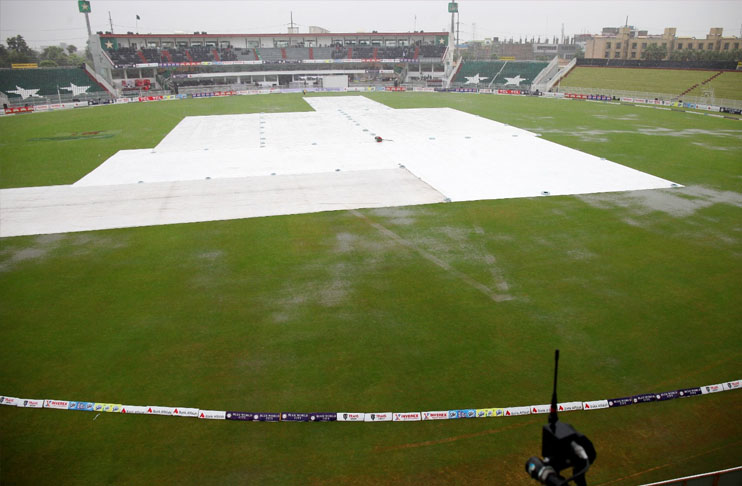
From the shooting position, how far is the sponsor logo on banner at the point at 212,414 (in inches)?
347

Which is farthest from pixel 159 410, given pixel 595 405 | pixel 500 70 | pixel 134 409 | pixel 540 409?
pixel 500 70

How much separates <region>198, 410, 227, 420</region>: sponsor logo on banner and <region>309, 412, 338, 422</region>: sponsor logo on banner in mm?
1543

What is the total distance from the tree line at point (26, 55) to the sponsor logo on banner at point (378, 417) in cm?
7722

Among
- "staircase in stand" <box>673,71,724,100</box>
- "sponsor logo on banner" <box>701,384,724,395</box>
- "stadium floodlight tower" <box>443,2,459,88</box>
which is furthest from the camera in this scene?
"stadium floodlight tower" <box>443,2,459,88</box>

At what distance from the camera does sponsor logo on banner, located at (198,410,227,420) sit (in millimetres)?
8820

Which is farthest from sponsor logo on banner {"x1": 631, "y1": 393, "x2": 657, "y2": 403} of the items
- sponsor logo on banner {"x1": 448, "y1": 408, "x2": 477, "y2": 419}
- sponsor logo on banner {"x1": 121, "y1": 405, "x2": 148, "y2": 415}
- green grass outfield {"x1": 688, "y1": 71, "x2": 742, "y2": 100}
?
green grass outfield {"x1": 688, "y1": 71, "x2": 742, "y2": 100}

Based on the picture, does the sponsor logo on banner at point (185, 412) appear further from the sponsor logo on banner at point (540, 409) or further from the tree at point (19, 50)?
the tree at point (19, 50)

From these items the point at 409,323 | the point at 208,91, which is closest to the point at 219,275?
the point at 409,323

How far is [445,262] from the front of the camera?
15195 millimetres

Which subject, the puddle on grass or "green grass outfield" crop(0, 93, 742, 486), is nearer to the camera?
"green grass outfield" crop(0, 93, 742, 486)

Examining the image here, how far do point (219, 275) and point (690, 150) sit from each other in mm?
29362

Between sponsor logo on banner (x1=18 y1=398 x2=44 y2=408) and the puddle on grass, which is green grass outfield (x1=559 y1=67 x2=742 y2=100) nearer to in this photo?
the puddle on grass

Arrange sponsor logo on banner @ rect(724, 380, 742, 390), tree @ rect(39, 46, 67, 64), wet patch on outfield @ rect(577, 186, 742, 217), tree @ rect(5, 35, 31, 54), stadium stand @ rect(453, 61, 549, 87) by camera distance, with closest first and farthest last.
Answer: sponsor logo on banner @ rect(724, 380, 742, 390)
wet patch on outfield @ rect(577, 186, 742, 217)
stadium stand @ rect(453, 61, 549, 87)
tree @ rect(5, 35, 31, 54)
tree @ rect(39, 46, 67, 64)

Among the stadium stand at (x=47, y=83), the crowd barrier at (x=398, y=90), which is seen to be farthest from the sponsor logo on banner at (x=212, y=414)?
the stadium stand at (x=47, y=83)
